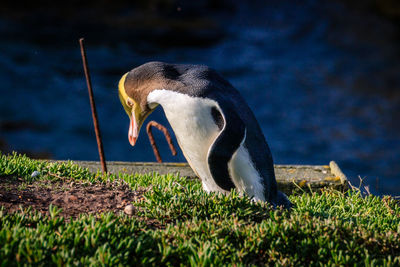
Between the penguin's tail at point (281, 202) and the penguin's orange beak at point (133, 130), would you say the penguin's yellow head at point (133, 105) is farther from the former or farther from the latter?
the penguin's tail at point (281, 202)

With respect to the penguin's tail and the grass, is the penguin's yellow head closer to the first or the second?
the grass

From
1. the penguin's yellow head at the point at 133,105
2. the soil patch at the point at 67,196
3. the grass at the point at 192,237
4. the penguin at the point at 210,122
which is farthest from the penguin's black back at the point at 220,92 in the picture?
the soil patch at the point at 67,196

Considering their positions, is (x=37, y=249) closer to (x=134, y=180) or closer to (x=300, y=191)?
(x=134, y=180)

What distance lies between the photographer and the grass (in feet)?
7.65

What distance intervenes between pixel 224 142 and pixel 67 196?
104cm

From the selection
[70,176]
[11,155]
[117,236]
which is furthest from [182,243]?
[11,155]

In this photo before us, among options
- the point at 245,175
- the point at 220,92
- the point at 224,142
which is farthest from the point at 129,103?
the point at 245,175

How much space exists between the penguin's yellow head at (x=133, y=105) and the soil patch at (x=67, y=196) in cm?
42

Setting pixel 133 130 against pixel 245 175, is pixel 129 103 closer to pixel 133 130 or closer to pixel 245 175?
pixel 133 130

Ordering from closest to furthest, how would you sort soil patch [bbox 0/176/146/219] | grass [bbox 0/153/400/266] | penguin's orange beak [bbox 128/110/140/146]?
grass [bbox 0/153/400/266], soil patch [bbox 0/176/146/219], penguin's orange beak [bbox 128/110/140/146]

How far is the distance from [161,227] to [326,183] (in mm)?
2391

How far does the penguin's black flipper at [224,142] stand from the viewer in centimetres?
300

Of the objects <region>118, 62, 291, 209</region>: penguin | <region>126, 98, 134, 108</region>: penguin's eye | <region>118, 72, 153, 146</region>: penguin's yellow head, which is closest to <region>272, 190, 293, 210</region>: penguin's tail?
<region>118, 62, 291, 209</region>: penguin

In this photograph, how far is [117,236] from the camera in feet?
8.19
